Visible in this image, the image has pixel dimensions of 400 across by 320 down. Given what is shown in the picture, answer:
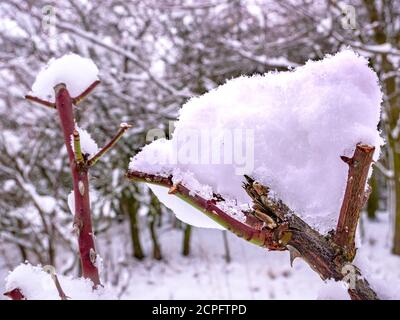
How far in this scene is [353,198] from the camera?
1.45 feet

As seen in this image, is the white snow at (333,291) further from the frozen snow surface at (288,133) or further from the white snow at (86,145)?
the white snow at (86,145)

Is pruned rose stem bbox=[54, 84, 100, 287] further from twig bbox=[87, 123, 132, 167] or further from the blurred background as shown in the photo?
the blurred background

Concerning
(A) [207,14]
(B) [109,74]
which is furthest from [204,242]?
(B) [109,74]

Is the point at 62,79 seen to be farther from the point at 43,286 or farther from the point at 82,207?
the point at 43,286

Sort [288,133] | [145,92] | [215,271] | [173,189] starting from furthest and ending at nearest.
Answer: [215,271] → [145,92] → [288,133] → [173,189]

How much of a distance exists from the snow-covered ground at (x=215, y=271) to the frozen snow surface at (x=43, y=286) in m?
3.28

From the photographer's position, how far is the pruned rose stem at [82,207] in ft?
1.79

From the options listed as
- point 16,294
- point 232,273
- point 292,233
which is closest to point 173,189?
point 292,233

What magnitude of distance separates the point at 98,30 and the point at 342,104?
5.25 meters

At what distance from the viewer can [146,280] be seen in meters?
5.88

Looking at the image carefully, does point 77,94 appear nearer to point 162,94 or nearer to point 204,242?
point 162,94

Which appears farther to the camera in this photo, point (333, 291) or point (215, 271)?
point (215, 271)

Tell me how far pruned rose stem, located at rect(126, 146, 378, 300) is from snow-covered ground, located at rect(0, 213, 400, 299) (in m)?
3.40

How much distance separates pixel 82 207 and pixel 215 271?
562 cm
